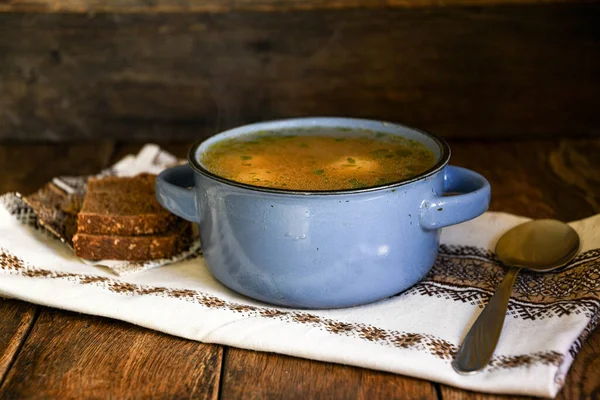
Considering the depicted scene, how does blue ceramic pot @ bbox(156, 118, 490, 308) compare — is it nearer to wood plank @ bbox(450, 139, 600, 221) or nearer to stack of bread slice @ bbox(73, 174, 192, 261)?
stack of bread slice @ bbox(73, 174, 192, 261)

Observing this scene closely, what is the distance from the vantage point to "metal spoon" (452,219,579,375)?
1020 millimetres

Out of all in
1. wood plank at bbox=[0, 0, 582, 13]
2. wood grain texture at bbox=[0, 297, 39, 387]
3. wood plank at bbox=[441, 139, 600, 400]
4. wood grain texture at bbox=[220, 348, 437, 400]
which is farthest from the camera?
wood plank at bbox=[0, 0, 582, 13]

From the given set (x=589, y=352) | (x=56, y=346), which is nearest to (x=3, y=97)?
(x=56, y=346)

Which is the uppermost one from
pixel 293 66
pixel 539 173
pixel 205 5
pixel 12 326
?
pixel 205 5

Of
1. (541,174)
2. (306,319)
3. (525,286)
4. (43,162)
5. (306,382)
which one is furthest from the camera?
(43,162)

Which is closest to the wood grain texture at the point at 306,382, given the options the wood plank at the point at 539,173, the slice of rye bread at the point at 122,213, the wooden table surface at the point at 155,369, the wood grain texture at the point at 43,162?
the wooden table surface at the point at 155,369

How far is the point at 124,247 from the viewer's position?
53.1 inches

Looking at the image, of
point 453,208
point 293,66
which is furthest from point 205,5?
point 453,208

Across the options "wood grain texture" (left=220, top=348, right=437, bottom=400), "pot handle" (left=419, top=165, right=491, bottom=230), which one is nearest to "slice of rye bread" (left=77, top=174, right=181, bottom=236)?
"wood grain texture" (left=220, top=348, right=437, bottom=400)

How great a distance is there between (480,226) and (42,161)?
1.20 meters

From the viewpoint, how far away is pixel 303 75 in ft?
6.88

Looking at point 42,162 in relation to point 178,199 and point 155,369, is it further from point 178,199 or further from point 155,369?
point 155,369

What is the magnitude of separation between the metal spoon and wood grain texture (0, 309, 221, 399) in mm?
356

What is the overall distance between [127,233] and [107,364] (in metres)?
0.36
